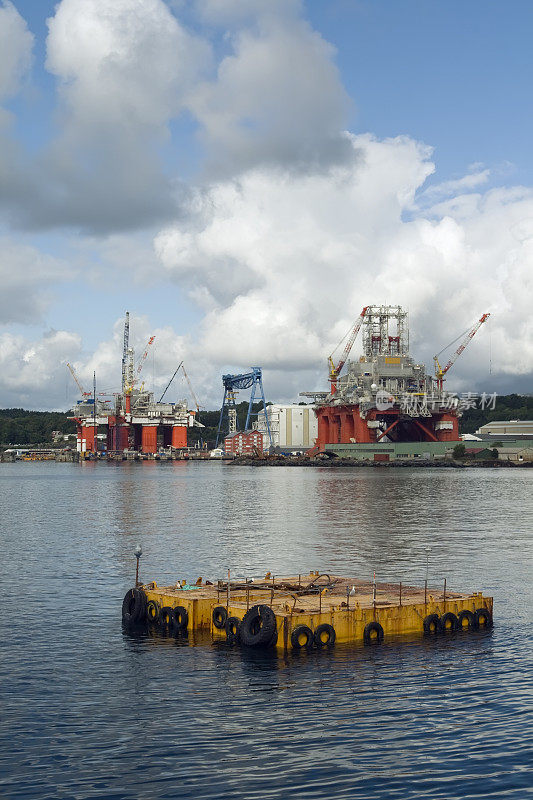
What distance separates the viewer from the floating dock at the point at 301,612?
30.2 metres

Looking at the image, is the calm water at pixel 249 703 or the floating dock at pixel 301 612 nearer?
the calm water at pixel 249 703

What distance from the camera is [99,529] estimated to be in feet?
245

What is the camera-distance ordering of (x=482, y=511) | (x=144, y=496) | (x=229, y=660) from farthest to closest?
(x=144, y=496), (x=482, y=511), (x=229, y=660)

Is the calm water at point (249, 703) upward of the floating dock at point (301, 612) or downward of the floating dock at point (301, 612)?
downward

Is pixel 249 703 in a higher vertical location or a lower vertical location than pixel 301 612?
lower

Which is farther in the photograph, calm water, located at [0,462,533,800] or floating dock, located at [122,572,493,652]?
floating dock, located at [122,572,493,652]

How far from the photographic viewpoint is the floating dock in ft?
99.0

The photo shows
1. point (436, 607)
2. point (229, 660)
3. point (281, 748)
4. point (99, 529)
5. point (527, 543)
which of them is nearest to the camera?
point (281, 748)

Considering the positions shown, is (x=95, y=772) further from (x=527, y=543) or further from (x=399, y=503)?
(x=399, y=503)

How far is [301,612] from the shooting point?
30.8 metres

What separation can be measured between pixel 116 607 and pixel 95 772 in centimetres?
1942

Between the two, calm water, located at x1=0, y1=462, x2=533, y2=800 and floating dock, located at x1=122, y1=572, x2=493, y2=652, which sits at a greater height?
floating dock, located at x1=122, y1=572, x2=493, y2=652

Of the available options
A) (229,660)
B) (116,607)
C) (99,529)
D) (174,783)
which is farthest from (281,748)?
(99,529)

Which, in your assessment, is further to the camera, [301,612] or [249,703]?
[301,612]
